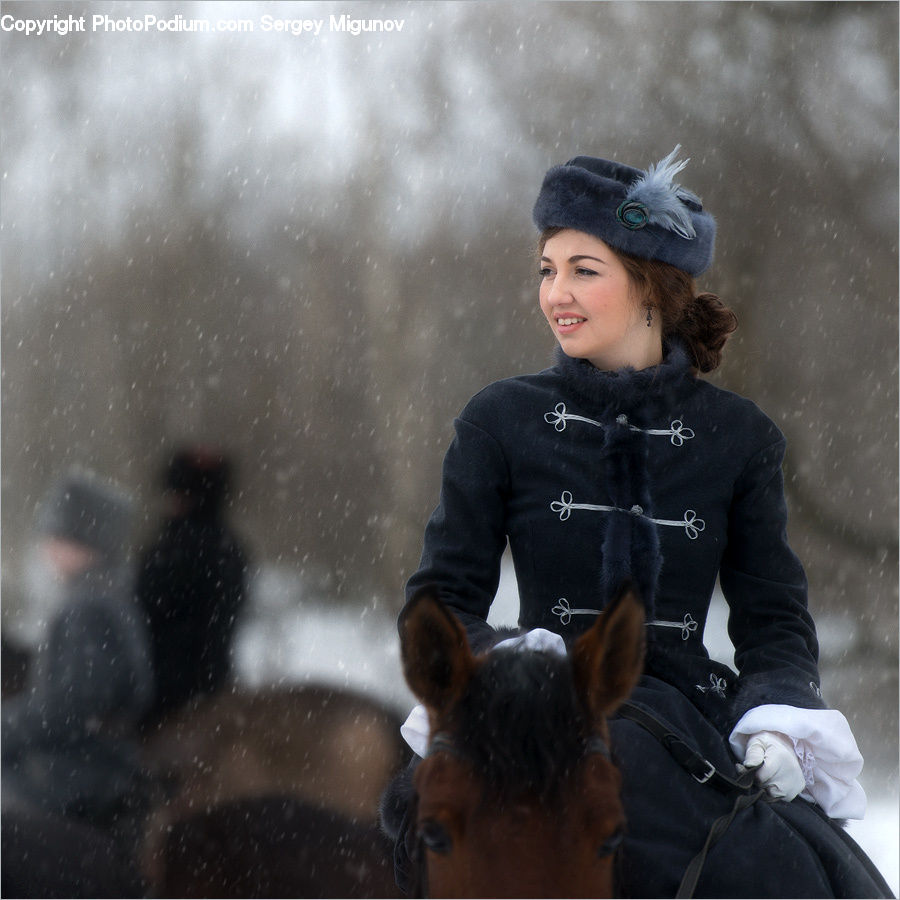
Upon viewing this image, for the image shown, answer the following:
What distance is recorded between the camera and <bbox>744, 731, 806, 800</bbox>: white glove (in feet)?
4.33

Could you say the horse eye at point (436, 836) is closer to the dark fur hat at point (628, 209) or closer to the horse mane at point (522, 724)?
the horse mane at point (522, 724)

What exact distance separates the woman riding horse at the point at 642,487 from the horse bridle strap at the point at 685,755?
0.08 metres

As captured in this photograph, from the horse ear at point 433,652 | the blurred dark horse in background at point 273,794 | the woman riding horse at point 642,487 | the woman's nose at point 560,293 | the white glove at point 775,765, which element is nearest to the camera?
the horse ear at point 433,652

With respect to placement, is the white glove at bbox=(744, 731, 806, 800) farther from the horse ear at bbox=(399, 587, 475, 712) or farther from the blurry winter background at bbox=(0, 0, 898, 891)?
the blurry winter background at bbox=(0, 0, 898, 891)

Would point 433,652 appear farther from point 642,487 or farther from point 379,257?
point 379,257

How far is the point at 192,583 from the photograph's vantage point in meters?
3.55

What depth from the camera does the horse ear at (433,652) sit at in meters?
1.09

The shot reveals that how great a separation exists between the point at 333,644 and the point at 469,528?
2159 millimetres

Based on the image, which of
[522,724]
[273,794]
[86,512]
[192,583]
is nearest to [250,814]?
[273,794]

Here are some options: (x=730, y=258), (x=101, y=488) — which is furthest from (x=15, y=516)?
(x=730, y=258)

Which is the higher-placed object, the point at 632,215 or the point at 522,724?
the point at 632,215

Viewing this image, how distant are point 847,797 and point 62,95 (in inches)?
135

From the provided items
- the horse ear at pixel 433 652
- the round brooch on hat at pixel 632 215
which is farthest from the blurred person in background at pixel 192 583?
the horse ear at pixel 433 652

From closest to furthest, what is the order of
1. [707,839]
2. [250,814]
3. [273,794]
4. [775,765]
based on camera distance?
1. [707,839]
2. [775,765]
3. [250,814]
4. [273,794]
